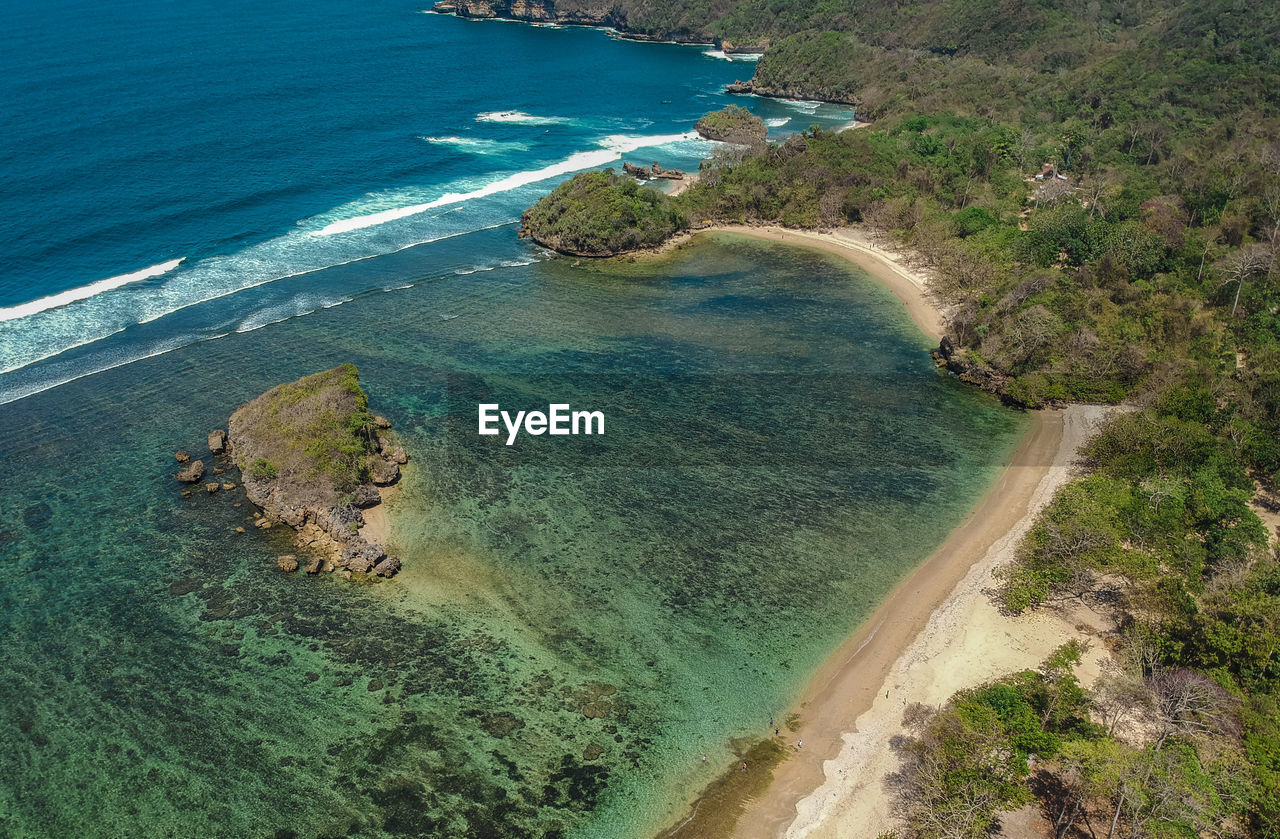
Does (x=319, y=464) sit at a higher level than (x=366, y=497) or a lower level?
higher

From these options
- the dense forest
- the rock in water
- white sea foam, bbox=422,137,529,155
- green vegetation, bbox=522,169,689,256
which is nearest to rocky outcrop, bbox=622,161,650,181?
the dense forest

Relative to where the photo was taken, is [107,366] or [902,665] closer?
[902,665]

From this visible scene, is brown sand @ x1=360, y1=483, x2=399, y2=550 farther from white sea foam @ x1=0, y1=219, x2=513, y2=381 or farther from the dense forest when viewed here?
white sea foam @ x1=0, y1=219, x2=513, y2=381

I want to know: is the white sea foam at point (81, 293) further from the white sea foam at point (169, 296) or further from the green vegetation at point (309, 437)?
the green vegetation at point (309, 437)

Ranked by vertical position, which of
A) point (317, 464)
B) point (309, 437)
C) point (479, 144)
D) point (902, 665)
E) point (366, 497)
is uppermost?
point (479, 144)

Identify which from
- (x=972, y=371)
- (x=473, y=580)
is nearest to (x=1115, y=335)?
(x=972, y=371)

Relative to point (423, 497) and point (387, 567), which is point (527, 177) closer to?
point (423, 497)

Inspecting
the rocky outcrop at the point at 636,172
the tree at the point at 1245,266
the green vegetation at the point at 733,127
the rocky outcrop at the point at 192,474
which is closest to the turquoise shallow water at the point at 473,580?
the rocky outcrop at the point at 192,474

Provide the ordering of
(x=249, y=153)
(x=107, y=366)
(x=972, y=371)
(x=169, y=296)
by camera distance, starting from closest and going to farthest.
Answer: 1. (x=107, y=366)
2. (x=972, y=371)
3. (x=169, y=296)
4. (x=249, y=153)
